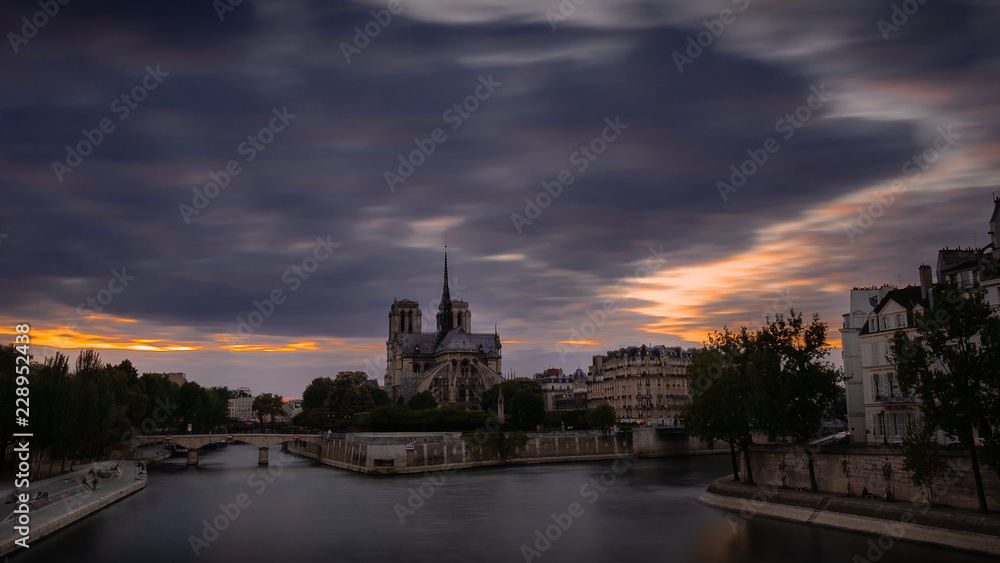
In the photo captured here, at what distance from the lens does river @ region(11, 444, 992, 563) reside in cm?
3519

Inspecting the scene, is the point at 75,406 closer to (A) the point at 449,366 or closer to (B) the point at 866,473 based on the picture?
(B) the point at 866,473

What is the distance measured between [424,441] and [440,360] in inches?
3757

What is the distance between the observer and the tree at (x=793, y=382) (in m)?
42.3

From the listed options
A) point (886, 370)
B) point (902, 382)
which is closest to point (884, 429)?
point (886, 370)

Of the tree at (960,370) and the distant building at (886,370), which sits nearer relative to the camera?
the tree at (960,370)

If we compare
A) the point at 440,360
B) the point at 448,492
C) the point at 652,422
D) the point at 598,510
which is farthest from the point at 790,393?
the point at 440,360

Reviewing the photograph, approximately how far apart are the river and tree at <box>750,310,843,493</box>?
5.55 metres

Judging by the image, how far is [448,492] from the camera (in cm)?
5981

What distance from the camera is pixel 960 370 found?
3197 centimetres

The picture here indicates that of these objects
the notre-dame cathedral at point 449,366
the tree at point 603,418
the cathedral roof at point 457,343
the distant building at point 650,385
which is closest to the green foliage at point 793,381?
the tree at point 603,418

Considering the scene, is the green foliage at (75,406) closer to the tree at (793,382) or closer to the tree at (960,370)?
the tree at (793,382)

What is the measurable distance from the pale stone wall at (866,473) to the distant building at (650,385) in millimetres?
80002

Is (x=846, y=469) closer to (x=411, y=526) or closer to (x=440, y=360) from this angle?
(x=411, y=526)

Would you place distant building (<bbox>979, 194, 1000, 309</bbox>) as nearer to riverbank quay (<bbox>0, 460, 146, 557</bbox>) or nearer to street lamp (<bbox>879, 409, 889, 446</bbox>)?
street lamp (<bbox>879, 409, 889, 446</bbox>)
